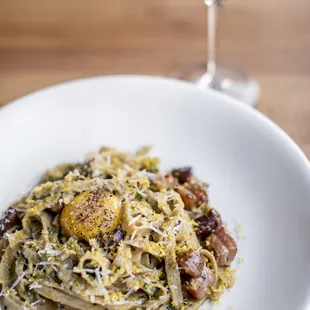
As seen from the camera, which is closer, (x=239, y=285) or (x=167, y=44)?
(x=239, y=285)

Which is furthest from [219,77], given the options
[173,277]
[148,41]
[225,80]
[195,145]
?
[173,277]

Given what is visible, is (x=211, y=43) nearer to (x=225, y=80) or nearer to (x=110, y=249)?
(x=225, y=80)

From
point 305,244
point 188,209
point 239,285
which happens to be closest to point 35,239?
point 188,209

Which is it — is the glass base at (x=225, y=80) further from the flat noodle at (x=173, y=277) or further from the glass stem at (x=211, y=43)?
the flat noodle at (x=173, y=277)

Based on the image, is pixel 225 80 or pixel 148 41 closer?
pixel 225 80

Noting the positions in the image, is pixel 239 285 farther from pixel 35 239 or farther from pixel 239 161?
pixel 35 239

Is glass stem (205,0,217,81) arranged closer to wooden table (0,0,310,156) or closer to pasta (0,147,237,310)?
wooden table (0,0,310,156)
